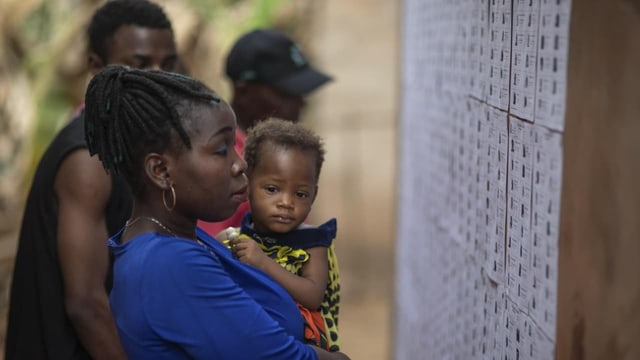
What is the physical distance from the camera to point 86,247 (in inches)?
115

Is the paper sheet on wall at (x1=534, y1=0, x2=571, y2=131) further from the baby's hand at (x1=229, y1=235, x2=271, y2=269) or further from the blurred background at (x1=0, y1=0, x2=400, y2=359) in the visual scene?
the blurred background at (x1=0, y1=0, x2=400, y2=359)

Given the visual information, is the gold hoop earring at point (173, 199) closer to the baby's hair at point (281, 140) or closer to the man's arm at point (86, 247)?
the baby's hair at point (281, 140)

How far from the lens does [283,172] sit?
8.38ft

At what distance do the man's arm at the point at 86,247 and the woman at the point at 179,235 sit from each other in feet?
2.08

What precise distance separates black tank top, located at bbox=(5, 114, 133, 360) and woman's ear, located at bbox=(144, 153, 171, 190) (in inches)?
35.0

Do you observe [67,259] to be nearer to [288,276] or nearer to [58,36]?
[288,276]

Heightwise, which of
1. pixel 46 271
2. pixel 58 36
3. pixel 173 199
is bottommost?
pixel 46 271

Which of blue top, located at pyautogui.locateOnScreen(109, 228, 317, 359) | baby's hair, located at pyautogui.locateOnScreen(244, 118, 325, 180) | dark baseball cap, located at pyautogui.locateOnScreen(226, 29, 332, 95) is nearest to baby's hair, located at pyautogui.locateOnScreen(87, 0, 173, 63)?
dark baseball cap, located at pyautogui.locateOnScreen(226, 29, 332, 95)

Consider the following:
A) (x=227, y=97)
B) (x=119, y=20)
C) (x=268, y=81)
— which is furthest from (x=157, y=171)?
(x=227, y=97)

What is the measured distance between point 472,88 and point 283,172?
63 cm

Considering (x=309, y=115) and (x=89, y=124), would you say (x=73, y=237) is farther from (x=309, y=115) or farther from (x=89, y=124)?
(x=309, y=115)

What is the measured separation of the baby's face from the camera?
2547mm

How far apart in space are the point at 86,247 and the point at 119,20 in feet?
2.79

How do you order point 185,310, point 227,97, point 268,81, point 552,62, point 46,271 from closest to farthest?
point 552,62, point 185,310, point 46,271, point 268,81, point 227,97
